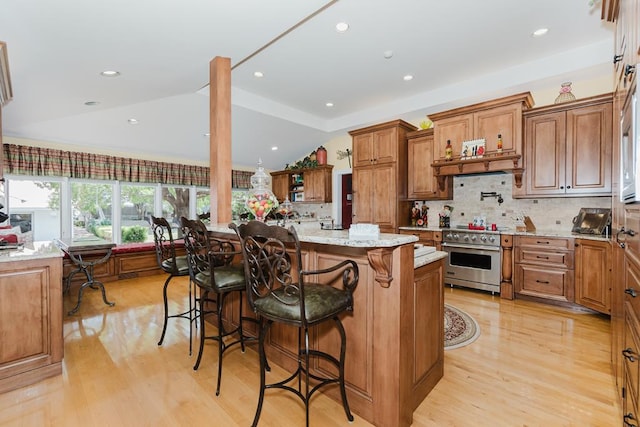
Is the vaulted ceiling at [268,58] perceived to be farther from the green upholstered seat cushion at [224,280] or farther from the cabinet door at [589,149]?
the green upholstered seat cushion at [224,280]

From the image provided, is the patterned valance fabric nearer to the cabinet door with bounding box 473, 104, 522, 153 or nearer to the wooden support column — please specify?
the wooden support column

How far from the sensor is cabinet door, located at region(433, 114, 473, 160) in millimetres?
4171

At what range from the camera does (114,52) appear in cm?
252

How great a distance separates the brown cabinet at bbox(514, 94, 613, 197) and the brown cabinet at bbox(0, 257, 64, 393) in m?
5.06

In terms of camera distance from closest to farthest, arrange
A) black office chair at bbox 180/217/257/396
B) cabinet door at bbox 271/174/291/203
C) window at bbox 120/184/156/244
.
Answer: black office chair at bbox 180/217/257/396
window at bbox 120/184/156/244
cabinet door at bbox 271/174/291/203

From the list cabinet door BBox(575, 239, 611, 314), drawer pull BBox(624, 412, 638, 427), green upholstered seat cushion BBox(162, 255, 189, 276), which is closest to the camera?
drawer pull BBox(624, 412, 638, 427)

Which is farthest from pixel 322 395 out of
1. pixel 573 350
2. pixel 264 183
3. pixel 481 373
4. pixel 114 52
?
pixel 114 52

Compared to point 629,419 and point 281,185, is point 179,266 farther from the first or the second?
point 281,185

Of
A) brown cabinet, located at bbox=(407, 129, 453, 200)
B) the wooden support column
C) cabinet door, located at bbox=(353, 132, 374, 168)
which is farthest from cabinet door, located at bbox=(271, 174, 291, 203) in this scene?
the wooden support column

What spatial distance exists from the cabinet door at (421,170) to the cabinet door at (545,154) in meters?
1.24

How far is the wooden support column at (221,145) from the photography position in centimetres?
312

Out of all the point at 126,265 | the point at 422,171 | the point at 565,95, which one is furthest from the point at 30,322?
the point at 565,95

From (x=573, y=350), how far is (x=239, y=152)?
20.2 feet

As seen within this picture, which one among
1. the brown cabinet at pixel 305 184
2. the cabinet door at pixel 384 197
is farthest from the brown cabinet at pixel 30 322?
the brown cabinet at pixel 305 184
